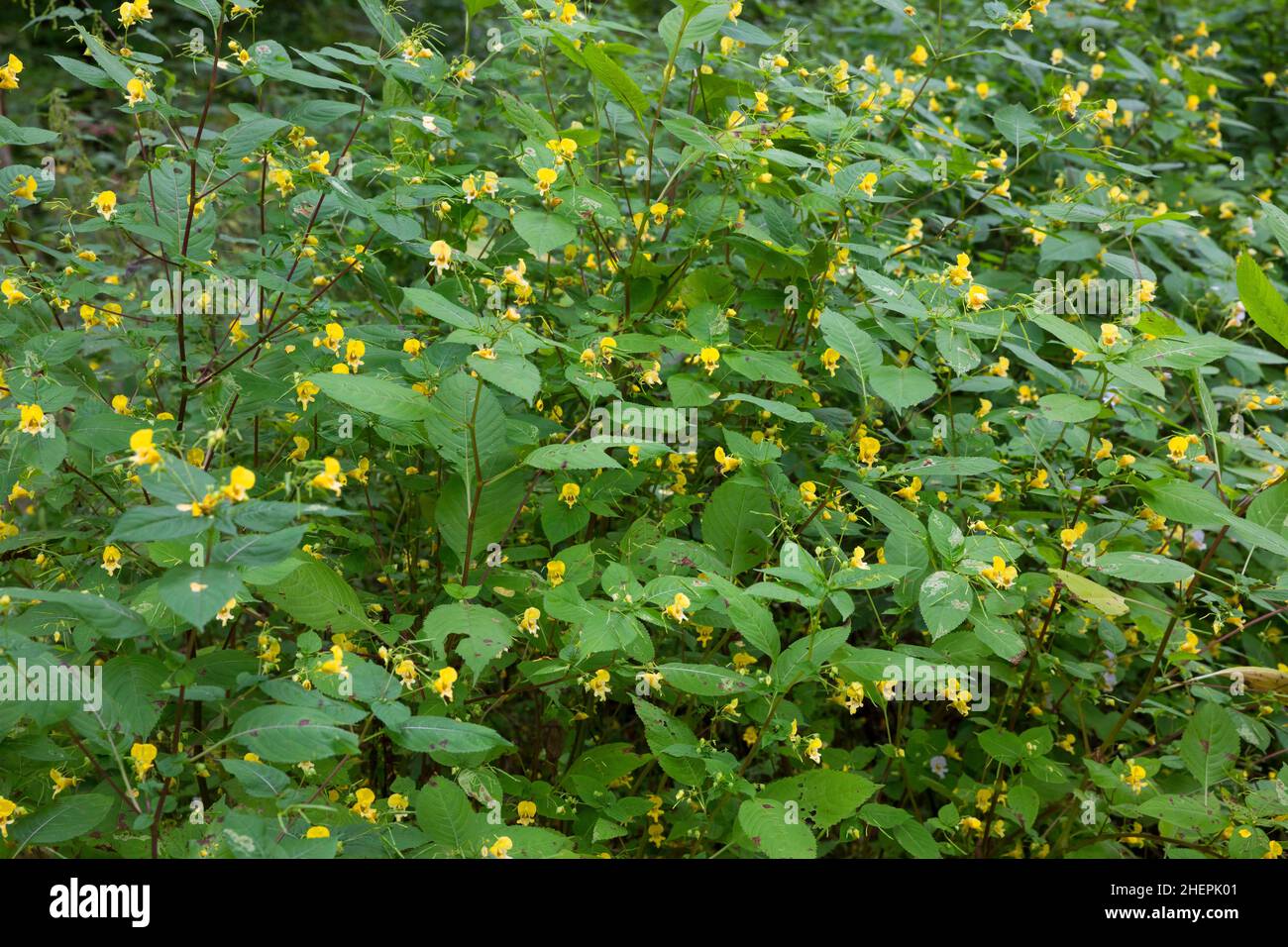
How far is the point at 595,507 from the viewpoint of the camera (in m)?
1.90

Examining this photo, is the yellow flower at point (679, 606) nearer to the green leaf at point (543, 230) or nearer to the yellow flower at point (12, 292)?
the green leaf at point (543, 230)

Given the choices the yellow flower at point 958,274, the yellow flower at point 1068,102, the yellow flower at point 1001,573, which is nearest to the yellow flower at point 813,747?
the yellow flower at point 1001,573

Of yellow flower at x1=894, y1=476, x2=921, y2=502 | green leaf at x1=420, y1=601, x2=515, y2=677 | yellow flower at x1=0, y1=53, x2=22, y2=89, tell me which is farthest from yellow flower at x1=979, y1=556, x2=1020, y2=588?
yellow flower at x1=0, y1=53, x2=22, y2=89

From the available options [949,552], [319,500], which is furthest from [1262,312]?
[319,500]

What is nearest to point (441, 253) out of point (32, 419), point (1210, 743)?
point (32, 419)

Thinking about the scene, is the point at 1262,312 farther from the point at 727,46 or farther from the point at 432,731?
the point at 432,731

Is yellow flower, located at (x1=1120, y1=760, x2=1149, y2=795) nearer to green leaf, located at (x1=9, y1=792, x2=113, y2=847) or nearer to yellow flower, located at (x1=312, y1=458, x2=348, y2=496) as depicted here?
yellow flower, located at (x1=312, y1=458, x2=348, y2=496)

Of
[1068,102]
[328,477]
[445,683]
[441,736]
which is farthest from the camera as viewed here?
[1068,102]

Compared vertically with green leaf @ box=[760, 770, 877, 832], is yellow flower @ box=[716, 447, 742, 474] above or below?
above

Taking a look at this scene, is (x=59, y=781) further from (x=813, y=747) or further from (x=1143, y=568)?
(x=1143, y=568)

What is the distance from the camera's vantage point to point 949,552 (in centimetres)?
177

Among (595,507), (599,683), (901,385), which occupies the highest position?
(901,385)

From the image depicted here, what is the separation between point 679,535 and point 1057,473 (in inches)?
33.3

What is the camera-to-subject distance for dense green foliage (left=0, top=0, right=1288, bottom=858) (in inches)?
61.3
